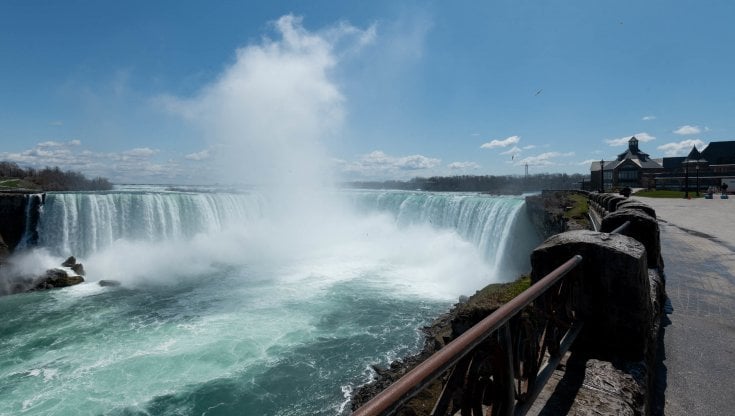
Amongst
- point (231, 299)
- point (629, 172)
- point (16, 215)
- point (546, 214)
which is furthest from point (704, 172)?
point (16, 215)

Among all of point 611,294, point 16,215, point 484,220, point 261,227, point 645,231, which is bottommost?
point 261,227

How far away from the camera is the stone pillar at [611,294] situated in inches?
115

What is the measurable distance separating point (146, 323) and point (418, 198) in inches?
995

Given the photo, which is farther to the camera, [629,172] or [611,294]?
[629,172]

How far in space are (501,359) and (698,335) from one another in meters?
4.44

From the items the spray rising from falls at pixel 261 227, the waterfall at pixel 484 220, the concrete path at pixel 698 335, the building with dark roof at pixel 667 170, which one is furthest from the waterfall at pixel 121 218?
the building with dark roof at pixel 667 170

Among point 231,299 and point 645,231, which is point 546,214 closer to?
point 231,299

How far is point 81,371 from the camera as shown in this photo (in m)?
11.3

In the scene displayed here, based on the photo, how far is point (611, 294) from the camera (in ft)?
9.84

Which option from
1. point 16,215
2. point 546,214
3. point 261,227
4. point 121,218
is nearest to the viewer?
point 546,214

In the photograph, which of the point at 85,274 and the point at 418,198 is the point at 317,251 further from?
the point at 85,274

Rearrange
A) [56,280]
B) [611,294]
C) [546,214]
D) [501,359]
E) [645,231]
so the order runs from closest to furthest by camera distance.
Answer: [501,359] → [611,294] → [645,231] → [56,280] → [546,214]

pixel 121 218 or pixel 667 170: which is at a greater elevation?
pixel 667 170

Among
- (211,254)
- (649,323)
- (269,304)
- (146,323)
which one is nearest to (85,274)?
(211,254)
